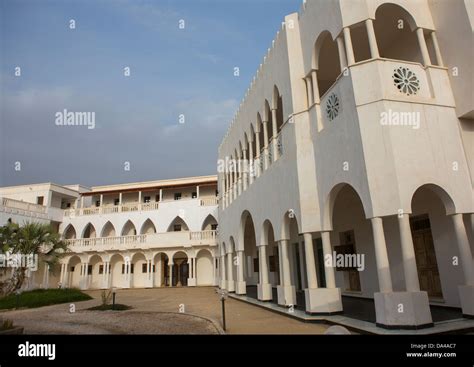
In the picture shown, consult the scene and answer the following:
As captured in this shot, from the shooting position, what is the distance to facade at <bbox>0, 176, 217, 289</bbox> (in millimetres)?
28641

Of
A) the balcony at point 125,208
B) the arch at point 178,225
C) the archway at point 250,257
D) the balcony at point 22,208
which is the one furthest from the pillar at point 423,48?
the balcony at point 22,208

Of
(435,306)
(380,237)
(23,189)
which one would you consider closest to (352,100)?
(380,237)

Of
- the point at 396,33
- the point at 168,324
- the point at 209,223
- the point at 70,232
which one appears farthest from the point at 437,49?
the point at 70,232

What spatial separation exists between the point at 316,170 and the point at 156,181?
26242 millimetres

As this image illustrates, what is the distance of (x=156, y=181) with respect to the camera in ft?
110

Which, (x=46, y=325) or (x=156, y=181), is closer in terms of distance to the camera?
(x=46, y=325)

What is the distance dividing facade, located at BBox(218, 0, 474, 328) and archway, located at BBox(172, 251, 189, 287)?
19.7 meters

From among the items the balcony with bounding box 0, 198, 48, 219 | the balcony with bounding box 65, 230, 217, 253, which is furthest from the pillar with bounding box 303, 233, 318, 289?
the balcony with bounding box 0, 198, 48, 219

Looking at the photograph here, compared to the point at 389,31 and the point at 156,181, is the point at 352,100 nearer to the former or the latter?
the point at 389,31

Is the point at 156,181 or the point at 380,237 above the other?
the point at 156,181

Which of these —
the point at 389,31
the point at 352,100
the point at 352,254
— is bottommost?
the point at 352,254

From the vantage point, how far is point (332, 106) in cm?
885

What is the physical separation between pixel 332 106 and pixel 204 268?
23.9 m

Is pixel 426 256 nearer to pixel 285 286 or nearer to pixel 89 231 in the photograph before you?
pixel 285 286
